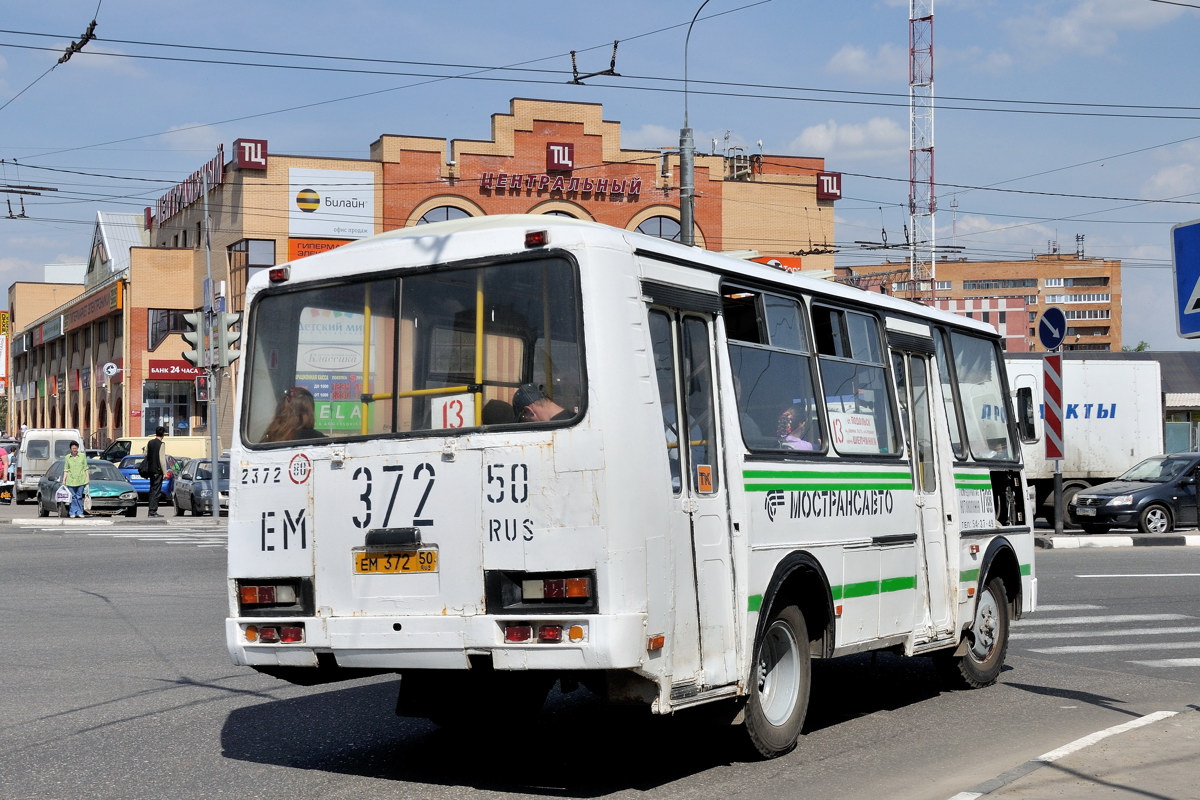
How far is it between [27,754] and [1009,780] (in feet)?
16.2

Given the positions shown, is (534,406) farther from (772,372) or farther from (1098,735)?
(1098,735)

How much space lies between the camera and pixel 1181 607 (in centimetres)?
1510

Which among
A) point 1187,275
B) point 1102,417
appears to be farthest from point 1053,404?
point 1187,275

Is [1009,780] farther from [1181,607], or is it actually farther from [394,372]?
[1181,607]

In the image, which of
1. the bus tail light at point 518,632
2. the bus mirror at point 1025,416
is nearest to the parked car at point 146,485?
the bus mirror at point 1025,416

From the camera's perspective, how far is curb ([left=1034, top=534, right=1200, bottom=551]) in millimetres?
22781

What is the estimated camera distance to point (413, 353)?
715cm

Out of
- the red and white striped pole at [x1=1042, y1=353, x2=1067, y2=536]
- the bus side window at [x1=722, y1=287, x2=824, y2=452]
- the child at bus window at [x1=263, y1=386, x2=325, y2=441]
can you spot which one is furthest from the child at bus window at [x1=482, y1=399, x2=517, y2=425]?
the red and white striped pole at [x1=1042, y1=353, x2=1067, y2=536]

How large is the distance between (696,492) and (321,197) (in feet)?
184

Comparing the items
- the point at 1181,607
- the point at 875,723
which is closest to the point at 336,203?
the point at 1181,607

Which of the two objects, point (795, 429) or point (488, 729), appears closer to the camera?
point (795, 429)

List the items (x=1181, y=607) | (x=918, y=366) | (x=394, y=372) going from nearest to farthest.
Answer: (x=394, y=372)
(x=918, y=366)
(x=1181, y=607)

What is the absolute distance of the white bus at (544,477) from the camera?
6.57 metres

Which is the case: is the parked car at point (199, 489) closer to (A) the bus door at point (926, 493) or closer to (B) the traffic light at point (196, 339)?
(B) the traffic light at point (196, 339)
